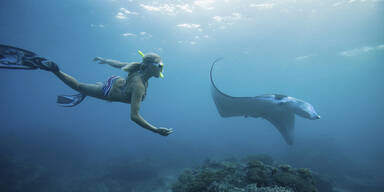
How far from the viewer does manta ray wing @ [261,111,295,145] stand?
635cm

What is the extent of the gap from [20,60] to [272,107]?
672cm

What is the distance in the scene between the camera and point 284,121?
257 inches

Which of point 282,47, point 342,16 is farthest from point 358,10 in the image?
point 282,47

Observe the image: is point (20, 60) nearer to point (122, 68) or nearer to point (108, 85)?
point (108, 85)

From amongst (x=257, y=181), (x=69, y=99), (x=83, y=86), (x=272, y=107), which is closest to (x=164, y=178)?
(x=272, y=107)

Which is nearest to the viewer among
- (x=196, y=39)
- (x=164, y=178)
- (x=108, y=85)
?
(x=108, y=85)

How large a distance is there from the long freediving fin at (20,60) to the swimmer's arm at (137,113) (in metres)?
1.87

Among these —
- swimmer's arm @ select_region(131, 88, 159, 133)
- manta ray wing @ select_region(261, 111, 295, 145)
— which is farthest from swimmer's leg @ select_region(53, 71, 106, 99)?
manta ray wing @ select_region(261, 111, 295, 145)

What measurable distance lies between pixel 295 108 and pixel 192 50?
25.1m

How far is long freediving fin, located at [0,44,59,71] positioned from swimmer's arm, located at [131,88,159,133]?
73.7 inches

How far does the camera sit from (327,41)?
23.9 m

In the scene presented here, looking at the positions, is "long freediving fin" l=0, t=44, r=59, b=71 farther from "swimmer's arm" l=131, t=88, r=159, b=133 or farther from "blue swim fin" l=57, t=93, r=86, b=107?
"swimmer's arm" l=131, t=88, r=159, b=133

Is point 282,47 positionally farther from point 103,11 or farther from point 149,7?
point 103,11

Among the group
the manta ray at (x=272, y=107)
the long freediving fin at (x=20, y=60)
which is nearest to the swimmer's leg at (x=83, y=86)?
the long freediving fin at (x=20, y=60)
